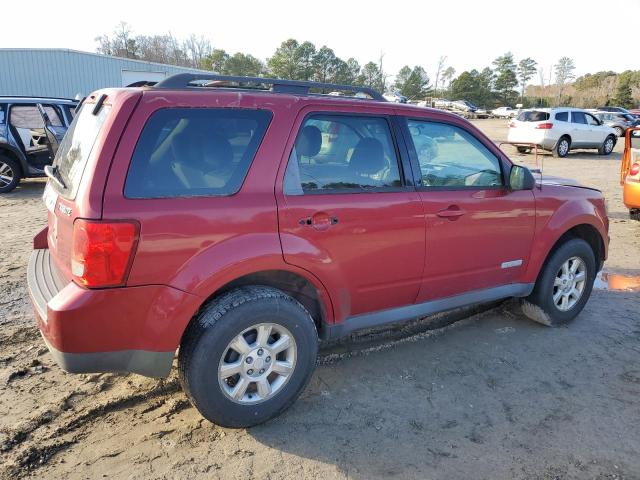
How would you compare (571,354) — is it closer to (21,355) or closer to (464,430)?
(464,430)

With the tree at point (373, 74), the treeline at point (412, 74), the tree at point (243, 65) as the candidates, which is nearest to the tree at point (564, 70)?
the treeline at point (412, 74)

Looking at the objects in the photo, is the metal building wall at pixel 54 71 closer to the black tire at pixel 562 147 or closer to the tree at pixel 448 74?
the black tire at pixel 562 147

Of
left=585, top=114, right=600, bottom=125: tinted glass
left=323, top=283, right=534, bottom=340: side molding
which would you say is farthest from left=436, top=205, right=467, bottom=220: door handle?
left=585, top=114, right=600, bottom=125: tinted glass

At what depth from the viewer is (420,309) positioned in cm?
349

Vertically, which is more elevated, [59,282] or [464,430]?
[59,282]

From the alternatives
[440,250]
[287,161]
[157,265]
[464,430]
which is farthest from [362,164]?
[464,430]

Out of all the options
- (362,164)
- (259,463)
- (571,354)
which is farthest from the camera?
(571,354)

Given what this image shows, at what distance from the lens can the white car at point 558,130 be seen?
17.9m

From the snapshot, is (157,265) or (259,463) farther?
Answer: (259,463)

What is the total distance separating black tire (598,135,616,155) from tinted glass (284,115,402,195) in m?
19.9

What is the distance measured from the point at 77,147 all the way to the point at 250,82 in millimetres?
1061

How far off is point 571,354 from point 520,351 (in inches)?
15.1

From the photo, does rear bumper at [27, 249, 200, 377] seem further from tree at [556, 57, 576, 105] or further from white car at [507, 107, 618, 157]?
tree at [556, 57, 576, 105]

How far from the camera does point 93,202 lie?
2.28 m
